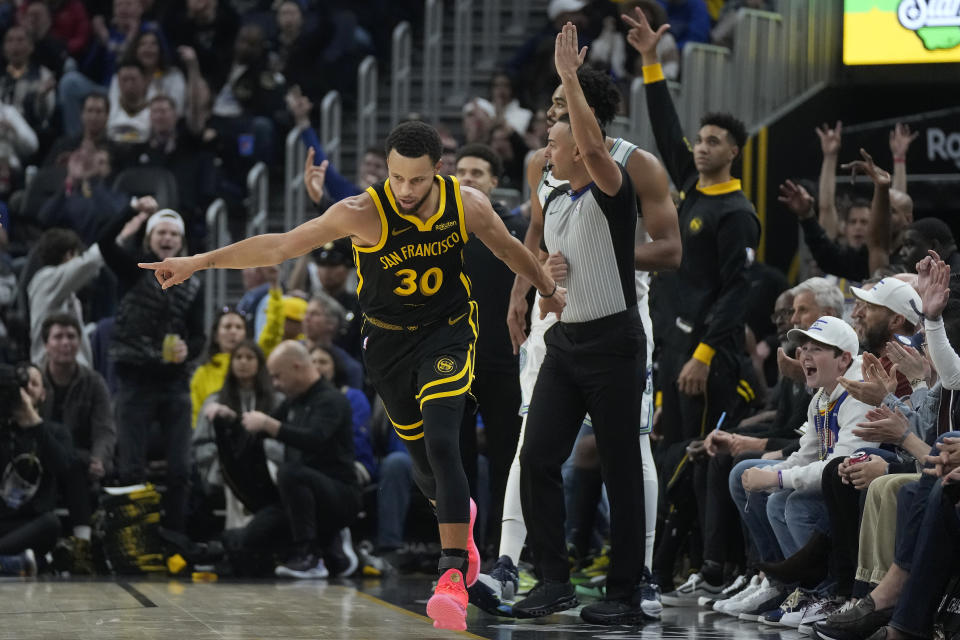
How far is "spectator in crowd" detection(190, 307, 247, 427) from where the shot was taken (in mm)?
10617

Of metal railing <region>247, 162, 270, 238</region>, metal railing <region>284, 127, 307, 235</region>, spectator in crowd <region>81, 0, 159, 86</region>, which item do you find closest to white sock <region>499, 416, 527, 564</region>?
metal railing <region>284, 127, 307, 235</region>

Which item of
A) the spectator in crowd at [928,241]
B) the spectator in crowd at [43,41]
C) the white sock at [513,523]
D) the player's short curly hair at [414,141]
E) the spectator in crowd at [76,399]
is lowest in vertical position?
the white sock at [513,523]

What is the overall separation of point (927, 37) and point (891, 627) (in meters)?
6.85

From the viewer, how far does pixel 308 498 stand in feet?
31.3

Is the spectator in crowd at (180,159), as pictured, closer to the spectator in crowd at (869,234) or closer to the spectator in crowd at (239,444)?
the spectator in crowd at (239,444)

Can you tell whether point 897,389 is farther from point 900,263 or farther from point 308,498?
point 308,498

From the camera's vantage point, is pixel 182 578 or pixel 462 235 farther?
pixel 182 578

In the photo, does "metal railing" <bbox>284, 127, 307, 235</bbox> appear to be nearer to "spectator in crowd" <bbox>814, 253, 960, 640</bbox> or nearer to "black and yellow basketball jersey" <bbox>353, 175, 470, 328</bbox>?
"black and yellow basketball jersey" <bbox>353, 175, 470, 328</bbox>

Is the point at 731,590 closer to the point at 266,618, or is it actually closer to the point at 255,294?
the point at 266,618

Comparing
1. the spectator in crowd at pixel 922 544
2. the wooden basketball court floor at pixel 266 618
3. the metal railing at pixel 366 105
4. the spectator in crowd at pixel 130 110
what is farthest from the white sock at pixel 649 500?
the spectator in crowd at pixel 130 110

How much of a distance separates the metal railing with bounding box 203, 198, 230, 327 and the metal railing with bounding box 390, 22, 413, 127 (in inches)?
84.6

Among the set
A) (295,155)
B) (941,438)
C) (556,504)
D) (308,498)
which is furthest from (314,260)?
(941,438)

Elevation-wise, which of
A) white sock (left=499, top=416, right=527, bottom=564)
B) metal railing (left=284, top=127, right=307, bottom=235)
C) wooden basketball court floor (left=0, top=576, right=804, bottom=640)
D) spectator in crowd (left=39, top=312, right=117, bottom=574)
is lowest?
wooden basketball court floor (left=0, top=576, right=804, bottom=640)

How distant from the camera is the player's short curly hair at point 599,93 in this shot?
6.45 meters
